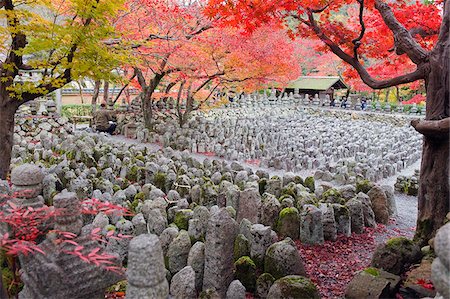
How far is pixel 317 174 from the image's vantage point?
380 inches

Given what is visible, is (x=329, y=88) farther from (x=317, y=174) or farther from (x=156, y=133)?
(x=317, y=174)

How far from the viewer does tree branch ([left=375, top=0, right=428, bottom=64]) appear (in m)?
4.81

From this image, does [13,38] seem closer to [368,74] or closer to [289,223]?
[289,223]

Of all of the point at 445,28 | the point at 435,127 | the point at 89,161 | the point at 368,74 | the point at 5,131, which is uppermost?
the point at 445,28

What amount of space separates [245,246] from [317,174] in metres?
5.76

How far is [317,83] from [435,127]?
26.4m

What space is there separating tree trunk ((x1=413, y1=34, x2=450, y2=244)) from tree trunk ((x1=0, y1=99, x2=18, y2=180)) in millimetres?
6490

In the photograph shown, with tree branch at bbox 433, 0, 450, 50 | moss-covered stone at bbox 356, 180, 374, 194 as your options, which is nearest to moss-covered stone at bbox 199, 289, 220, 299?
tree branch at bbox 433, 0, 450, 50

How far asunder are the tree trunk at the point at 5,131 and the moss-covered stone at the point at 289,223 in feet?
16.1

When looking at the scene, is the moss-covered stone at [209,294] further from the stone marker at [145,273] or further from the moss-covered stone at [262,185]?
the moss-covered stone at [262,185]

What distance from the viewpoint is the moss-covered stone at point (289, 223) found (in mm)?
5281

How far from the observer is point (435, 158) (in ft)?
15.6

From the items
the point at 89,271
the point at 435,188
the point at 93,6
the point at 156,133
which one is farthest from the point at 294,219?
the point at 156,133

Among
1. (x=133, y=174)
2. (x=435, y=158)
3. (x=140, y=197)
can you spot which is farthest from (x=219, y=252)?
(x=133, y=174)
